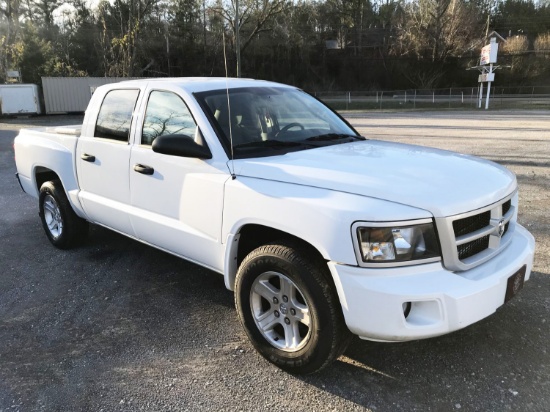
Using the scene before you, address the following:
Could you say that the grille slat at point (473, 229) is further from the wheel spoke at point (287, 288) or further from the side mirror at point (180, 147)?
the side mirror at point (180, 147)

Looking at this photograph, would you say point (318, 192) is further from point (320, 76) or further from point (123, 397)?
point (320, 76)

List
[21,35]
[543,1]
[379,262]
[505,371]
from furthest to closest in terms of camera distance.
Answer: [543,1] < [21,35] < [505,371] < [379,262]

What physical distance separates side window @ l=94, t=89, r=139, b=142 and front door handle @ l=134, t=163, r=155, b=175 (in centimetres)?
36

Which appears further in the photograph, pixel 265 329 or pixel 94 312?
pixel 94 312

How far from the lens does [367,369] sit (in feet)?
10.2

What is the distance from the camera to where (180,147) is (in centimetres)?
331

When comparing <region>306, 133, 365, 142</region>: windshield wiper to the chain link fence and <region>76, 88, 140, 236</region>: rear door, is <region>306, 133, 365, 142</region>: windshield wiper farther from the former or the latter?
the chain link fence

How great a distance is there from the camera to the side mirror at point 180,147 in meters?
3.31

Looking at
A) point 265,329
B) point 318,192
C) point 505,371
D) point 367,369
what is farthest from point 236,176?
point 505,371

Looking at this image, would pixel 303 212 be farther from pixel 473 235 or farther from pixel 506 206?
pixel 506 206

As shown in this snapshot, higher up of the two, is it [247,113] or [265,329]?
[247,113]

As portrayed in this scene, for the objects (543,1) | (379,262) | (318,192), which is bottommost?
(379,262)

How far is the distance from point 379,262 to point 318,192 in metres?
0.54

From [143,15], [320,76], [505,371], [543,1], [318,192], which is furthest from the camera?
[543,1]
